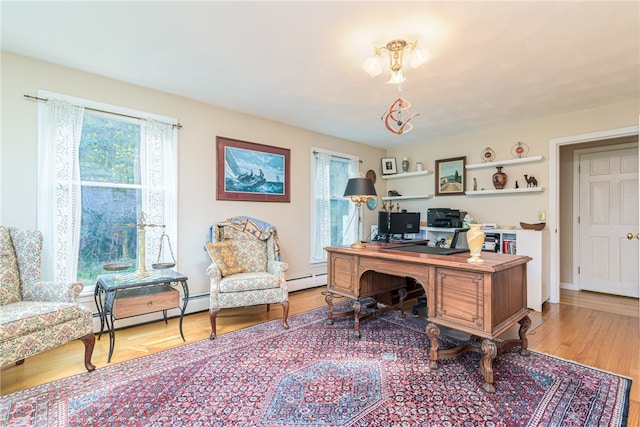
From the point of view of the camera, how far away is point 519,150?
4.12m

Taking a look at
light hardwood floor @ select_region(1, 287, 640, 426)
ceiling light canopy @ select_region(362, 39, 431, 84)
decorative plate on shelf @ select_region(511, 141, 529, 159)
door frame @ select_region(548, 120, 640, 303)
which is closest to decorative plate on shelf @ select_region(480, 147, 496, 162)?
decorative plate on shelf @ select_region(511, 141, 529, 159)

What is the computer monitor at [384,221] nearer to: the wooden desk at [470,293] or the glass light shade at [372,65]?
the wooden desk at [470,293]


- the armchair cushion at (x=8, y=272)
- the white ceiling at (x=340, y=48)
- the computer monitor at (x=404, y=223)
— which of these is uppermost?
the white ceiling at (x=340, y=48)

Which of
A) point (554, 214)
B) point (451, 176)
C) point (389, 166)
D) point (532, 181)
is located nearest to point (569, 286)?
point (554, 214)

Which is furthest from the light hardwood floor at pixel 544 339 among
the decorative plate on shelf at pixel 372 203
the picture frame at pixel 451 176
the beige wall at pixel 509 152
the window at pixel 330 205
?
the decorative plate on shelf at pixel 372 203

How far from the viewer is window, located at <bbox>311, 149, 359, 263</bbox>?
458 centimetres

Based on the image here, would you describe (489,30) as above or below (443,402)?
above

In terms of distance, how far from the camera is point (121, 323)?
2.88 metres

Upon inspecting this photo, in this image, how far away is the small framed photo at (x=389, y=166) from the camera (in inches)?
219

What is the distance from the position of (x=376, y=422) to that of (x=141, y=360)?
1792mm

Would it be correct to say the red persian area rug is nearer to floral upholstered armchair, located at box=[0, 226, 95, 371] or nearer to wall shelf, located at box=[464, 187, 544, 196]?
floral upholstered armchair, located at box=[0, 226, 95, 371]

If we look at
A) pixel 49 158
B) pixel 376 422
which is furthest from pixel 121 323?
pixel 376 422

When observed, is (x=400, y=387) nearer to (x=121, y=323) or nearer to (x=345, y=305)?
(x=345, y=305)

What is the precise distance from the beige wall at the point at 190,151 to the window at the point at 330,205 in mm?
137
